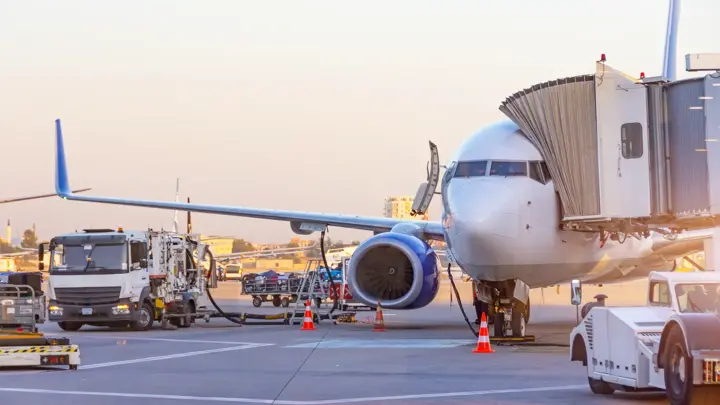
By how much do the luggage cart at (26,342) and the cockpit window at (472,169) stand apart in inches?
258

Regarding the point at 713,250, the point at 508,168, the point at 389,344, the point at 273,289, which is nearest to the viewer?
the point at 508,168

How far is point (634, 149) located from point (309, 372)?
17.0 feet

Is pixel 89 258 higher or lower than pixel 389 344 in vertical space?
higher

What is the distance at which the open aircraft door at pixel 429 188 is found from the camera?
19.7 m

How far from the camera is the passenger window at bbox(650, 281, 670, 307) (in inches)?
471

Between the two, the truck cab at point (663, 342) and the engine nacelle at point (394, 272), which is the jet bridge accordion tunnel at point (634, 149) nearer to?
the truck cab at point (663, 342)

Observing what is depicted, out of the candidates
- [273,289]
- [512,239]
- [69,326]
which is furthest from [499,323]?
[273,289]

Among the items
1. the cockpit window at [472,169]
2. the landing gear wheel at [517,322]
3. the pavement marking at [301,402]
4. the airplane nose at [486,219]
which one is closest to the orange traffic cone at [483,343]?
the airplane nose at [486,219]

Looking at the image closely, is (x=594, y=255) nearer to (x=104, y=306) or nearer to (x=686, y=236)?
(x=686, y=236)

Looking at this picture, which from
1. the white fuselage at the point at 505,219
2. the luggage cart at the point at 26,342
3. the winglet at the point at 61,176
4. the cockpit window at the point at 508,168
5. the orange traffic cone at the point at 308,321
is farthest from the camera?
the winglet at the point at 61,176

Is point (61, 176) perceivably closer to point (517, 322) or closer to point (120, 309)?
point (120, 309)

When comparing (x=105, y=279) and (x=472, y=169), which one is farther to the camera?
(x=105, y=279)

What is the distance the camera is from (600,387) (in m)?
12.3

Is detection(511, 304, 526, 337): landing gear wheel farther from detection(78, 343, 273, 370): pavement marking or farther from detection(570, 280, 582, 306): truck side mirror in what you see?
detection(570, 280, 582, 306): truck side mirror
